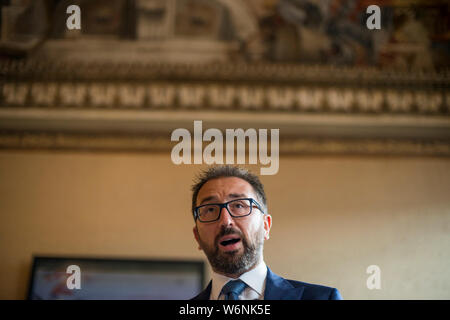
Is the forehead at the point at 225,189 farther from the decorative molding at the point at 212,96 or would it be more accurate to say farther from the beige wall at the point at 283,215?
the decorative molding at the point at 212,96

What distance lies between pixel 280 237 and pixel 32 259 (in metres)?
2.06

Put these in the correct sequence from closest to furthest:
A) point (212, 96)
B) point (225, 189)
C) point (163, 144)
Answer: point (225, 189)
point (212, 96)
point (163, 144)

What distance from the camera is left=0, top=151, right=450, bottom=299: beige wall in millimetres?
3342

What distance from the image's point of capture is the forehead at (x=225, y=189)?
1.87m

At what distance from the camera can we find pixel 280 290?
69.7 inches

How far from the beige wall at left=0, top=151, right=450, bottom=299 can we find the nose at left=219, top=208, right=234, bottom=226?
1.58 meters

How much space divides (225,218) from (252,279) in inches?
11.2

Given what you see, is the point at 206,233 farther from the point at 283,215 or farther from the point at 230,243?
the point at 283,215

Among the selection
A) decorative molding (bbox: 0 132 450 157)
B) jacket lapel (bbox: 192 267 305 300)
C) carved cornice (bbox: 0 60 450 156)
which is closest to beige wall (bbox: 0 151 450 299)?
decorative molding (bbox: 0 132 450 157)

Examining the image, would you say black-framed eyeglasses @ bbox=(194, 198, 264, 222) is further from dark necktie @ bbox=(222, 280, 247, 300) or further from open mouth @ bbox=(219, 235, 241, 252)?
dark necktie @ bbox=(222, 280, 247, 300)

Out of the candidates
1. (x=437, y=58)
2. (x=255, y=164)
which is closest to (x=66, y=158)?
(x=255, y=164)

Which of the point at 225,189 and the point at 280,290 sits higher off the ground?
the point at 225,189

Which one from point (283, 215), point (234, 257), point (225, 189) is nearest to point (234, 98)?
point (283, 215)
